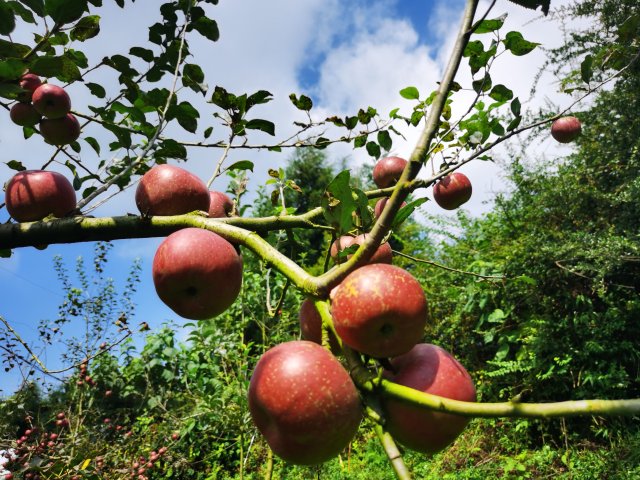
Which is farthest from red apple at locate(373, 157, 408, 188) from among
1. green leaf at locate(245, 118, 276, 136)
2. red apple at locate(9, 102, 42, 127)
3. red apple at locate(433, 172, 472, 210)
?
red apple at locate(9, 102, 42, 127)

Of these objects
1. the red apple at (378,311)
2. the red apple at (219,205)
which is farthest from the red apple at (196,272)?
the red apple at (219,205)

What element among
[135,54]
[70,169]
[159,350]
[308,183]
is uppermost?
[308,183]

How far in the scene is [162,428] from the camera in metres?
5.32

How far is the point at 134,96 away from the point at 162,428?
4.70m

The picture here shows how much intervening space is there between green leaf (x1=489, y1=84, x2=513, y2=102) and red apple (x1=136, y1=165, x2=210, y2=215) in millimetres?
967

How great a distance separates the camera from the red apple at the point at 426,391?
577 millimetres

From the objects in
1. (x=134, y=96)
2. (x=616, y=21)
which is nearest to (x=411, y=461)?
(x=134, y=96)

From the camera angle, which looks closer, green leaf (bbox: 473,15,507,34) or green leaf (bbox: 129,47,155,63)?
green leaf (bbox: 473,15,507,34)

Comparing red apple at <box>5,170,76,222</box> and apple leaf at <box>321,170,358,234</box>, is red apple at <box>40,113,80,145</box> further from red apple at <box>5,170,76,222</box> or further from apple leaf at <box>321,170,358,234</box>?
apple leaf at <box>321,170,358,234</box>

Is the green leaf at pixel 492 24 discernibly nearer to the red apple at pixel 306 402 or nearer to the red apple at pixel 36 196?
the red apple at pixel 306 402

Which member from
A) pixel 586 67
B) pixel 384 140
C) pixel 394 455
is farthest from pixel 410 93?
pixel 394 455

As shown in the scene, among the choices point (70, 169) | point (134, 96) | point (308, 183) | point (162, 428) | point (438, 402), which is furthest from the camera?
point (308, 183)

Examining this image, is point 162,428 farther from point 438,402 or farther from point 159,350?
point 438,402

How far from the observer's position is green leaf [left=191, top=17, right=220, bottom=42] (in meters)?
1.59
